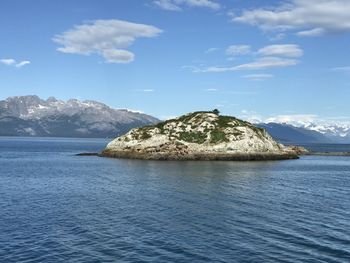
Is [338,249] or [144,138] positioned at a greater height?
[144,138]

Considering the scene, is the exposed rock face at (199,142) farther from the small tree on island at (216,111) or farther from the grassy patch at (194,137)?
the small tree on island at (216,111)

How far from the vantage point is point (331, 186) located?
3418 inches

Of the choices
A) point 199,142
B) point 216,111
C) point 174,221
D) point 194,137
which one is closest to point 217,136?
point 199,142

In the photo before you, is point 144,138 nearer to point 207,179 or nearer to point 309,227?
point 207,179

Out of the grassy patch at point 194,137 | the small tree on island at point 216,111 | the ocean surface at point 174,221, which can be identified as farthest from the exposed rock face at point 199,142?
the ocean surface at point 174,221

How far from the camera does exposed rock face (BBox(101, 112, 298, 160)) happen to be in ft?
516

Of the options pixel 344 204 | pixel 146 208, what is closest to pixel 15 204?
pixel 146 208

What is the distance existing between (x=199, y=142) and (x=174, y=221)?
4339 inches

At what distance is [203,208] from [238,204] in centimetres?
578

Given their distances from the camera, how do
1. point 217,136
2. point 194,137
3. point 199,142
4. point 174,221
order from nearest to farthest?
1. point 174,221
2. point 199,142
3. point 217,136
4. point 194,137

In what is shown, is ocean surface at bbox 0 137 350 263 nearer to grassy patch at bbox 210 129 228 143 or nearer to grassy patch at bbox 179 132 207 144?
grassy patch at bbox 210 129 228 143

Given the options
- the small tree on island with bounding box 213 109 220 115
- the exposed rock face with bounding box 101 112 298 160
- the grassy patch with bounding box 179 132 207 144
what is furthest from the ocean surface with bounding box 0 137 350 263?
the small tree on island with bounding box 213 109 220 115

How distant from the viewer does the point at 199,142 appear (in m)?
161

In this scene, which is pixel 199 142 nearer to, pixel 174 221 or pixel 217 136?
pixel 217 136
